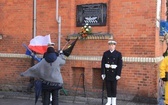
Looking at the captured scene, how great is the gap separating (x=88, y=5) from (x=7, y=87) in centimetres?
441

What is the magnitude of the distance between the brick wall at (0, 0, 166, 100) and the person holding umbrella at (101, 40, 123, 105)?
922 mm

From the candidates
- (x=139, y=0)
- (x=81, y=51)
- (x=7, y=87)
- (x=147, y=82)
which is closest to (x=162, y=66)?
(x=147, y=82)

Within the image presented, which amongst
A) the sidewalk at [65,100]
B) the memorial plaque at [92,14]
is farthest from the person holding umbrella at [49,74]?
the memorial plaque at [92,14]

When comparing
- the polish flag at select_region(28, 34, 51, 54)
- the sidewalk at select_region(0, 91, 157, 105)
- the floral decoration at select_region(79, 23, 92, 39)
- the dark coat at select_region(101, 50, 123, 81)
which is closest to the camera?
the dark coat at select_region(101, 50, 123, 81)

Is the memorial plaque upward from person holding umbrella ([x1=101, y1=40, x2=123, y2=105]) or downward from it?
upward

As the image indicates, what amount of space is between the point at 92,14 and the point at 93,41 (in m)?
0.90

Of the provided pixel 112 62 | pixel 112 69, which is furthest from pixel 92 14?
pixel 112 69

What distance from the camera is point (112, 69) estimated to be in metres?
7.83

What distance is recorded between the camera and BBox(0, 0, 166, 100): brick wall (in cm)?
842

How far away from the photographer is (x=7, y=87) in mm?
10641

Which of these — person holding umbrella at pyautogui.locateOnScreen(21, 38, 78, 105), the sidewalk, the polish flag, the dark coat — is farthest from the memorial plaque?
person holding umbrella at pyautogui.locateOnScreen(21, 38, 78, 105)

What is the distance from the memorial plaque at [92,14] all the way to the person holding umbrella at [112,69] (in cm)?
149

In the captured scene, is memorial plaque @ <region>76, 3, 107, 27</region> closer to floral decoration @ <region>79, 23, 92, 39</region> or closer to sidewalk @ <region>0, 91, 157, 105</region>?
floral decoration @ <region>79, 23, 92, 39</region>

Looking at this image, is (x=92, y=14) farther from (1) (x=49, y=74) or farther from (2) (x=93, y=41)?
(1) (x=49, y=74)
